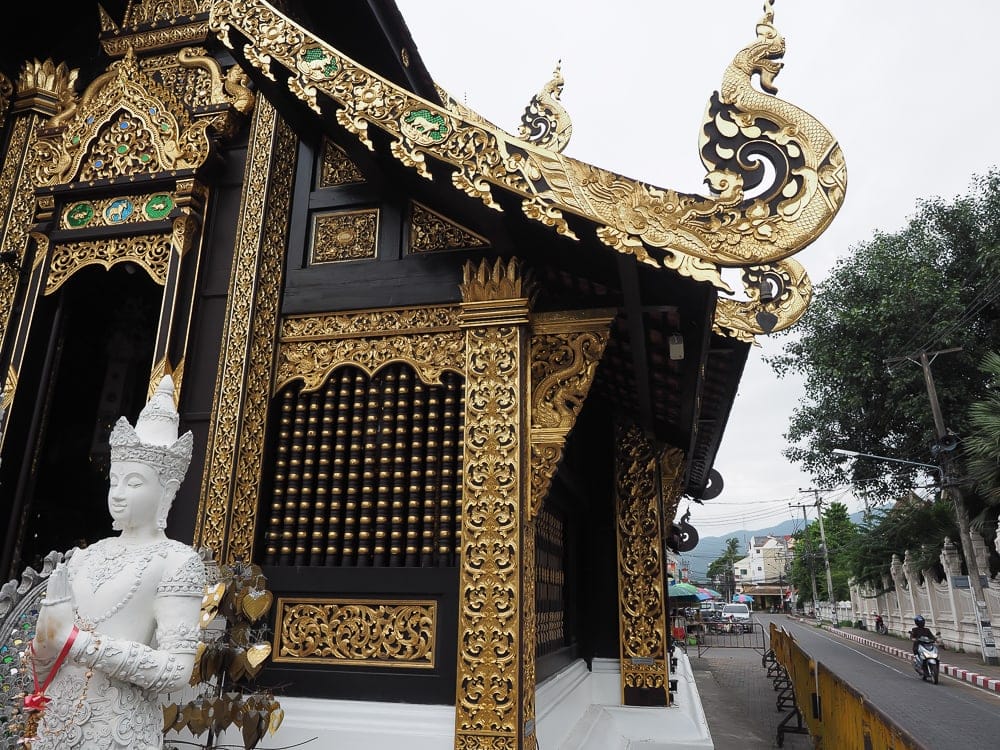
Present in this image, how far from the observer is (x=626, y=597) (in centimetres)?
716

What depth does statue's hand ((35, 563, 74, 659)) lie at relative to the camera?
2.32m

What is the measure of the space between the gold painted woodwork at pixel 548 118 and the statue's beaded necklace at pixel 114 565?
4572mm

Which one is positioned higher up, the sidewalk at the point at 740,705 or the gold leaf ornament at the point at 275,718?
the gold leaf ornament at the point at 275,718

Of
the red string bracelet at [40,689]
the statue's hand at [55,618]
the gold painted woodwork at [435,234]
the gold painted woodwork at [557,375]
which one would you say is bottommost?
the red string bracelet at [40,689]

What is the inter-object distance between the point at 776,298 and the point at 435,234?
7.64 ft

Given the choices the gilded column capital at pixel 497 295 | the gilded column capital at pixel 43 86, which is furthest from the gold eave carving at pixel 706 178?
the gilded column capital at pixel 43 86

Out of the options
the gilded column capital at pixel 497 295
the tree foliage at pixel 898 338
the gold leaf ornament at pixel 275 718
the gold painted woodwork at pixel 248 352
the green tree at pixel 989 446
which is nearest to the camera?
the gold leaf ornament at pixel 275 718

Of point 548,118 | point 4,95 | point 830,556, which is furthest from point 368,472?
point 830,556

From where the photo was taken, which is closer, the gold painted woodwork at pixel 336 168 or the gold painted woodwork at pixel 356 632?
the gold painted woodwork at pixel 356 632

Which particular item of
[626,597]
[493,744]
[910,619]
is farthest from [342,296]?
[910,619]

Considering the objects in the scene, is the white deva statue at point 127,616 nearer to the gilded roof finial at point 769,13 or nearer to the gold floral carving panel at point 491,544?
the gold floral carving panel at point 491,544

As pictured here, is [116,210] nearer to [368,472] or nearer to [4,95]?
[4,95]

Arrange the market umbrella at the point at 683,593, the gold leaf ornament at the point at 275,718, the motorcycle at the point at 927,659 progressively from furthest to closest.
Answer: the market umbrella at the point at 683,593 → the motorcycle at the point at 927,659 → the gold leaf ornament at the point at 275,718

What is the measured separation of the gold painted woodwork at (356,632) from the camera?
4.01 metres
